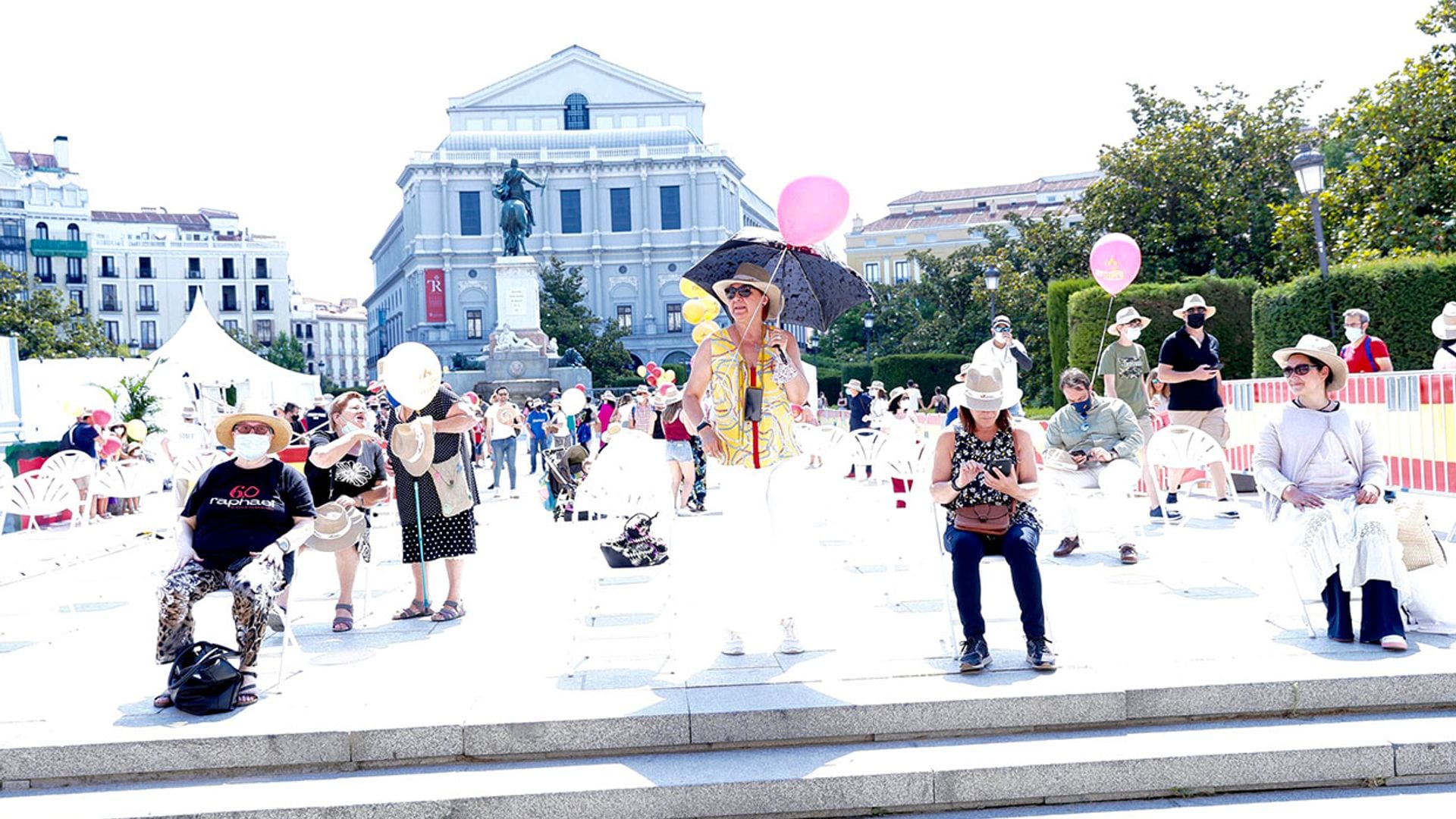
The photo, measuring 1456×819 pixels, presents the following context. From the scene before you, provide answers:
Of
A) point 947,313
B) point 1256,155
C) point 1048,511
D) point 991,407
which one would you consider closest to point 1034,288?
point 1256,155

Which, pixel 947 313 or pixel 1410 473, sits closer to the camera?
pixel 1410 473

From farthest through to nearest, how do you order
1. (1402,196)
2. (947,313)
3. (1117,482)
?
(947,313) → (1402,196) → (1117,482)

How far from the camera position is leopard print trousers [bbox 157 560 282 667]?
5.55 metres

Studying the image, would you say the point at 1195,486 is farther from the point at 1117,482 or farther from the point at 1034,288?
the point at 1034,288

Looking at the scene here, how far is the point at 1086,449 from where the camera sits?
860cm

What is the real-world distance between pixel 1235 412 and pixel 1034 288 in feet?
60.8

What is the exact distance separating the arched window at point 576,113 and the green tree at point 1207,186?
190 ft

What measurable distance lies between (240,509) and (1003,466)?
11.8 ft

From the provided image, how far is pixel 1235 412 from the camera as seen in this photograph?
49.0ft

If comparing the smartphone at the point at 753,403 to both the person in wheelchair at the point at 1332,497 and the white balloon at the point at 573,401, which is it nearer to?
the person in wheelchair at the point at 1332,497

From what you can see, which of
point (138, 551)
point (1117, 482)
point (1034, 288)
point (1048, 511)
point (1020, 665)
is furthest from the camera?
point (1034, 288)

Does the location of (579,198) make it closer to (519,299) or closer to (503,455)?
(519,299)

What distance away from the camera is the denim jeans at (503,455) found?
1738cm

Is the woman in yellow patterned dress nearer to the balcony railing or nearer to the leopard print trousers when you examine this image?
the leopard print trousers
